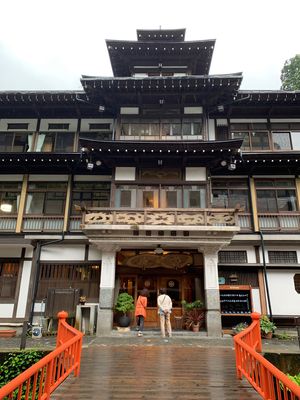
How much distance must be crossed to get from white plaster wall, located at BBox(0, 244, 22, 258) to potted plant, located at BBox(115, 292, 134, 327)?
20.8 ft

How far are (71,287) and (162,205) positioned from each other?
6.64m

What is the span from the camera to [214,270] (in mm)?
13891

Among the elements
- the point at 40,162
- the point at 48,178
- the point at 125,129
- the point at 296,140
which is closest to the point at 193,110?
the point at 125,129

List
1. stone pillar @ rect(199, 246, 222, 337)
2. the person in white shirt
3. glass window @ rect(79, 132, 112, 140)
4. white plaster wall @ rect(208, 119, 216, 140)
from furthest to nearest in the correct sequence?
glass window @ rect(79, 132, 112, 140)
white plaster wall @ rect(208, 119, 216, 140)
stone pillar @ rect(199, 246, 222, 337)
the person in white shirt

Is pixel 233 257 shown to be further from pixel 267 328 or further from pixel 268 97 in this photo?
pixel 268 97

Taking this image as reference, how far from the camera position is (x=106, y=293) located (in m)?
13.6

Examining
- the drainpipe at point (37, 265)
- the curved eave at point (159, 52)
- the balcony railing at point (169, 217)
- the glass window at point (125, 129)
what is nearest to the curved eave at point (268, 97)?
the curved eave at point (159, 52)

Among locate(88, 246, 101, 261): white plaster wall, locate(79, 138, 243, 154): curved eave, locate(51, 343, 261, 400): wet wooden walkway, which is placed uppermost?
locate(79, 138, 243, 154): curved eave

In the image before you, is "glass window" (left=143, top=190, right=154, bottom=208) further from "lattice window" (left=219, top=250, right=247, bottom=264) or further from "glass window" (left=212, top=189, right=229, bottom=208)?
"lattice window" (left=219, top=250, right=247, bottom=264)

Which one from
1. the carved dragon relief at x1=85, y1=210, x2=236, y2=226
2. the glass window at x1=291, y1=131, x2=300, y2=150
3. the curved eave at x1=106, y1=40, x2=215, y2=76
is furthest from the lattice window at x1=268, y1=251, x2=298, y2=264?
the curved eave at x1=106, y1=40, x2=215, y2=76

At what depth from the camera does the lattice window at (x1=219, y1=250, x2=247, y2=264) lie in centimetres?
1572

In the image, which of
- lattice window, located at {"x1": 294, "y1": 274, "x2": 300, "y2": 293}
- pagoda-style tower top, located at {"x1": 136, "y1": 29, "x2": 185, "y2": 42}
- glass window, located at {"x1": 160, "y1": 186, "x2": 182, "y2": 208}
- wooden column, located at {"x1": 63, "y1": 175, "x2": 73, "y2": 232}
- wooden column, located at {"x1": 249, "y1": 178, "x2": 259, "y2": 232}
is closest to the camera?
lattice window, located at {"x1": 294, "y1": 274, "x2": 300, "y2": 293}

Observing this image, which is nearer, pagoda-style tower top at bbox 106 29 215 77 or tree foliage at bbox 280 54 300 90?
pagoda-style tower top at bbox 106 29 215 77

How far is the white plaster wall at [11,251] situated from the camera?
622 inches
